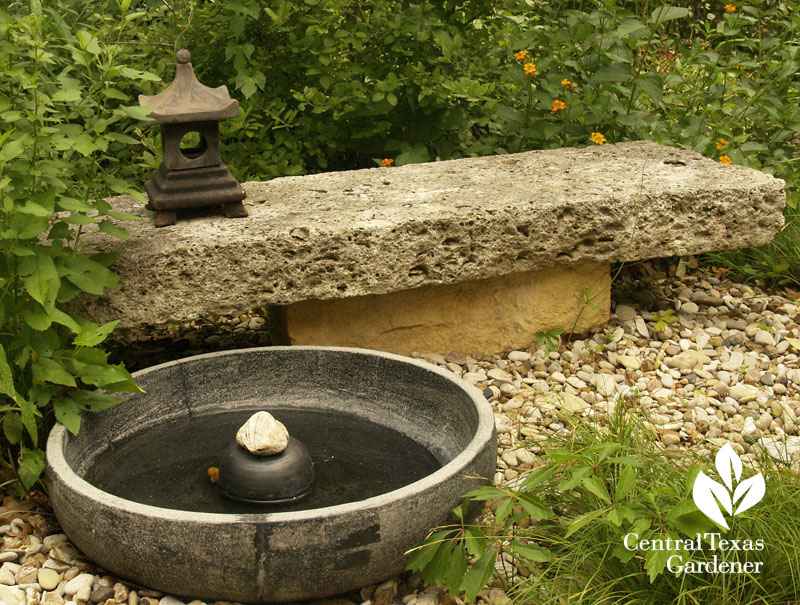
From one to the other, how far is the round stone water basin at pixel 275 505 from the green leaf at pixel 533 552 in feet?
0.67

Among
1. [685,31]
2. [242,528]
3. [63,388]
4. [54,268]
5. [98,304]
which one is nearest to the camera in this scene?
[242,528]

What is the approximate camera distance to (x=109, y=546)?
2.08 metres

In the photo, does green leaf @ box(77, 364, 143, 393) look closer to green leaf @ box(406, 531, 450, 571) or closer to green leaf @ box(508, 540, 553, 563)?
green leaf @ box(406, 531, 450, 571)

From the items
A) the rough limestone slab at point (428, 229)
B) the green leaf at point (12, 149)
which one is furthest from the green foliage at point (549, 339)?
the green leaf at point (12, 149)

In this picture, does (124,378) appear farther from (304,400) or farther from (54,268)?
(304,400)

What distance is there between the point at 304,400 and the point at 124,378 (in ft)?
2.18

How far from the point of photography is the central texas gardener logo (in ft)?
6.41

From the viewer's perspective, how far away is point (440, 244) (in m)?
3.10

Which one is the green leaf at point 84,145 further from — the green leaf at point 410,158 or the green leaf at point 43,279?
the green leaf at point 410,158

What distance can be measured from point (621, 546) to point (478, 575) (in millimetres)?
332

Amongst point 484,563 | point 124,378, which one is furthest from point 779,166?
point 124,378

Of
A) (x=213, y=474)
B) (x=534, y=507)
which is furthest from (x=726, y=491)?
(x=213, y=474)

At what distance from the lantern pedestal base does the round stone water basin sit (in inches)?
21.6

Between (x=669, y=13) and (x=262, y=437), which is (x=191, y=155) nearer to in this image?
(x=262, y=437)
